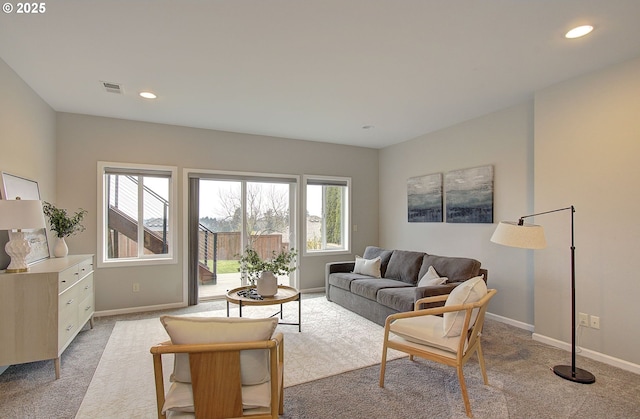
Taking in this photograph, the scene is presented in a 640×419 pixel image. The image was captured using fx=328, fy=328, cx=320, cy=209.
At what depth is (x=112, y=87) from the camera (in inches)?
137

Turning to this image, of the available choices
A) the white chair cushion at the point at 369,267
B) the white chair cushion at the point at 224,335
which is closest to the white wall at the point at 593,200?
the white chair cushion at the point at 369,267

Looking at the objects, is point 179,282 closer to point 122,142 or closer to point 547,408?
point 122,142

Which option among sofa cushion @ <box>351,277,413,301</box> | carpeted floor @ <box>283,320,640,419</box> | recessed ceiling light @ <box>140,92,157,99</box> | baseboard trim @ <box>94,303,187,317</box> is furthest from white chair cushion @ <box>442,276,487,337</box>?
baseboard trim @ <box>94,303,187,317</box>

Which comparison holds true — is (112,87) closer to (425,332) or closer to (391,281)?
(425,332)

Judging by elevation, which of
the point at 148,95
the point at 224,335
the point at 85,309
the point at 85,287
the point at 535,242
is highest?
the point at 148,95

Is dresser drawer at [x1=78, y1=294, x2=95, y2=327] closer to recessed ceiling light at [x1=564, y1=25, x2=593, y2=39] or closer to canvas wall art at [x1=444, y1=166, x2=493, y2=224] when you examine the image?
canvas wall art at [x1=444, y1=166, x2=493, y2=224]

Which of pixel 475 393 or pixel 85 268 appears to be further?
pixel 85 268

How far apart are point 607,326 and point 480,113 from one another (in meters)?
2.77

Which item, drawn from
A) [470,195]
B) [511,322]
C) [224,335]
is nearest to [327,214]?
[470,195]

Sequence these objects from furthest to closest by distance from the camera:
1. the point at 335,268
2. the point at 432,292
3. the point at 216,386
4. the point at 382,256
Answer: the point at 335,268 → the point at 382,256 → the point at 432,292 → the point at 216,386

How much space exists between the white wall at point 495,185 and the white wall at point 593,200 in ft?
1.34

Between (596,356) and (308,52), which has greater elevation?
(308,52)

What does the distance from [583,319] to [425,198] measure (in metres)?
2.63

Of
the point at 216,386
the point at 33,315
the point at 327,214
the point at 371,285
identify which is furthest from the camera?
the point at 327,214
